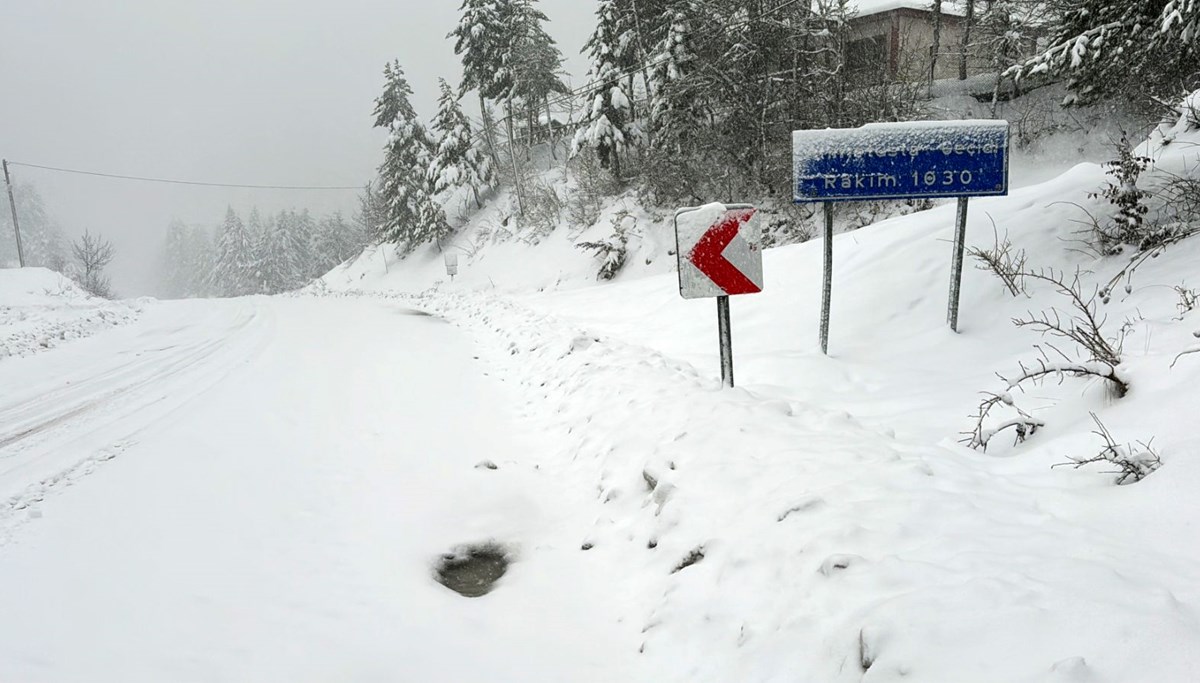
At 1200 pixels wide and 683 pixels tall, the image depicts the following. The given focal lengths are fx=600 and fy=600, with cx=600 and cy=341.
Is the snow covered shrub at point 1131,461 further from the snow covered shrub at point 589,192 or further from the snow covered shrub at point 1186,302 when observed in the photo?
the snow covered shrub at point 589,192

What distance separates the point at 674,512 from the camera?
352 centimetres

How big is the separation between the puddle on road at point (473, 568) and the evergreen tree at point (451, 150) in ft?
111

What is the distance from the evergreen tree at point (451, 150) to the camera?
34906 mm

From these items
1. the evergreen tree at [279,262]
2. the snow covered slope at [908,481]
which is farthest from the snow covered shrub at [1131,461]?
the evergreen tree at [279,262]

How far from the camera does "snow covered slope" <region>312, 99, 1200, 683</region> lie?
6.42 ft

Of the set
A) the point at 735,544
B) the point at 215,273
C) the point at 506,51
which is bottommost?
the point at 215,273

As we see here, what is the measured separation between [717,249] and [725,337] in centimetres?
81

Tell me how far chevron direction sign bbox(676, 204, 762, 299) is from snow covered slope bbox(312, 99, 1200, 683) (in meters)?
0.93

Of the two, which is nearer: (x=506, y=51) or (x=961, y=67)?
(x=961, y=67)

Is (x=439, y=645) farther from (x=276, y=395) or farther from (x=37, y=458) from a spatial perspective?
(x=276, y=395)

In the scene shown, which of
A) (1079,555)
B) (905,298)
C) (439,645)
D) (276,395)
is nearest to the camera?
(1079,555)

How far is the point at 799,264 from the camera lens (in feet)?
29.3

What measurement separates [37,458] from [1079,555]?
24.2ft

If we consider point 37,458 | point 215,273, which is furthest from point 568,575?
point 215,273
